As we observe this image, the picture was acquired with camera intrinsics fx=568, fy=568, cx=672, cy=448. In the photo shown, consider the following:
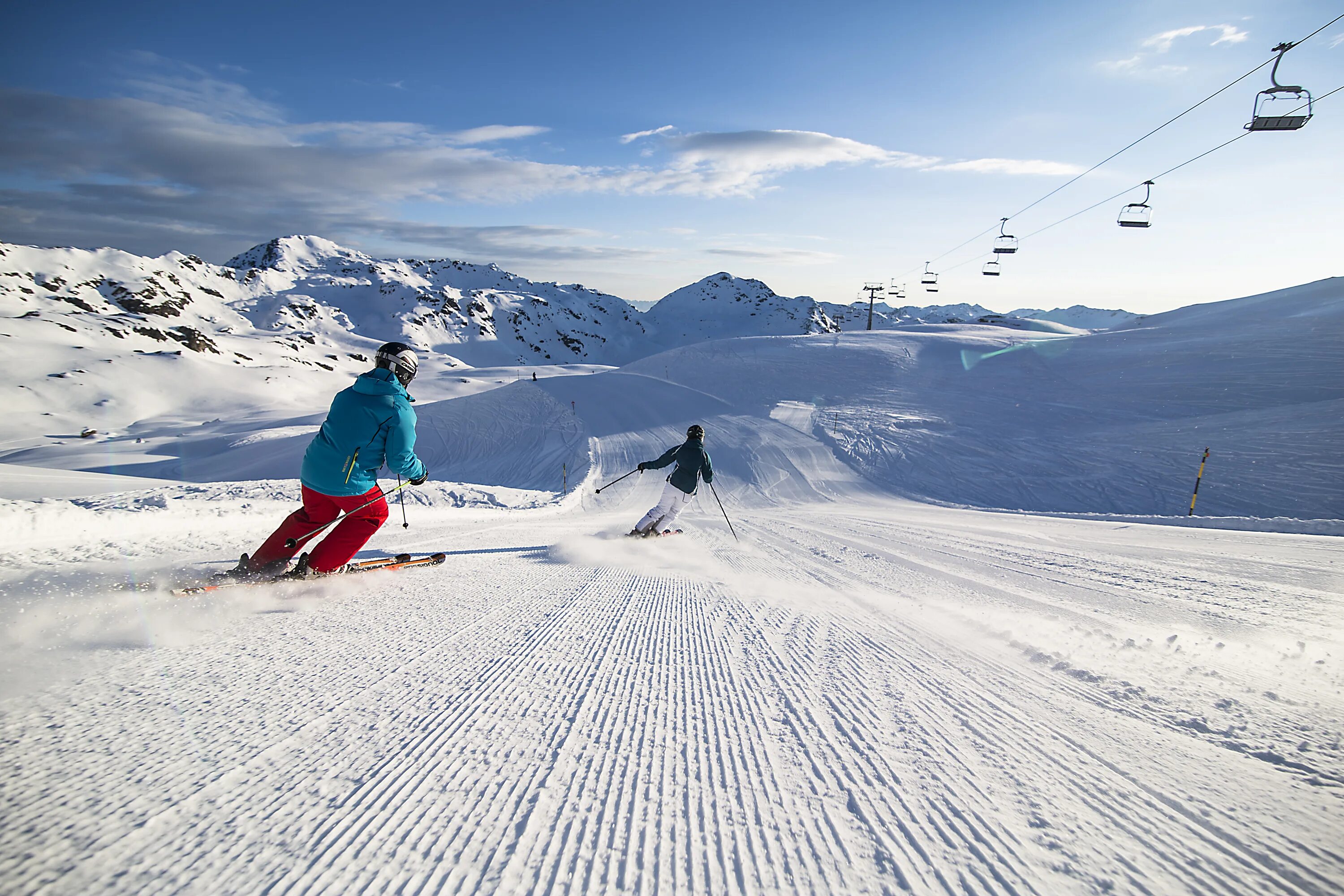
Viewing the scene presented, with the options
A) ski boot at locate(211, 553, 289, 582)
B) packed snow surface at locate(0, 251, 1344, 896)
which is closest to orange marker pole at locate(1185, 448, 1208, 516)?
packed snow surface at locate(0, 251, 1344, 896)

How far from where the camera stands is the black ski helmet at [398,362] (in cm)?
464

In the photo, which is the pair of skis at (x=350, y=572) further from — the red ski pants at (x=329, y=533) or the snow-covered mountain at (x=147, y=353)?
the snow-covered mountain at (x=147, y=353)

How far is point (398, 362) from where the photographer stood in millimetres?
4715

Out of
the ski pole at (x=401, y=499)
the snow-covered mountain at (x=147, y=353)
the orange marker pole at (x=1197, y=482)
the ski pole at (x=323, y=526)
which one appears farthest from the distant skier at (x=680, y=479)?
the snow-covered mountain at (x=147, y=353)

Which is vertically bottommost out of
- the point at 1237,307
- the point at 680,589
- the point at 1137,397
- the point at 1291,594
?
the point at 680,589

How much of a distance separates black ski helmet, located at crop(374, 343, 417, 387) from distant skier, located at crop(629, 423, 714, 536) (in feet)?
14.9

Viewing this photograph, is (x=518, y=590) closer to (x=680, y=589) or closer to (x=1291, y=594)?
(x=680, y=589)

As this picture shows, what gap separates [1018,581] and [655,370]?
3325 cm

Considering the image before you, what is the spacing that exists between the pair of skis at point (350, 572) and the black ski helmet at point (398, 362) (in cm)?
156

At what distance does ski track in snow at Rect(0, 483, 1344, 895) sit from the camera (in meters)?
1.62

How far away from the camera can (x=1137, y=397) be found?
987 inches

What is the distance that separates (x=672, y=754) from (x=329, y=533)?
140 inches

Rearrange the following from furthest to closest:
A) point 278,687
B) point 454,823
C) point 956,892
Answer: point 278,687
point 454,823
point 956,892

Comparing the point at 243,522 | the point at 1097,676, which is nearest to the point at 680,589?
the point at 1097,676
